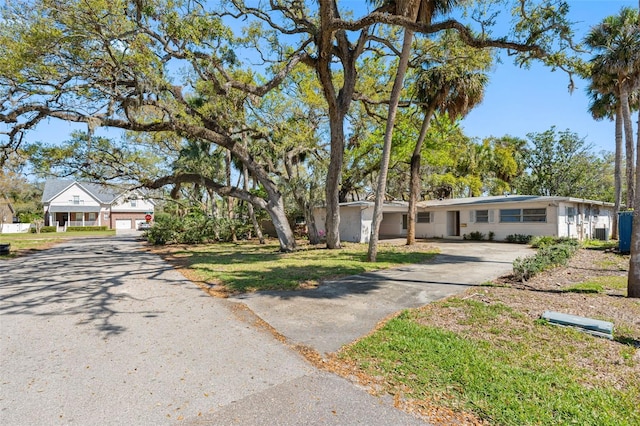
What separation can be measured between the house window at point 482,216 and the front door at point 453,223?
69.4 inches

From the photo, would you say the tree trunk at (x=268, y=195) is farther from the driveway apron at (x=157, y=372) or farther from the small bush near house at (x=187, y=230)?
the driveway apron at (x=157, y=372)

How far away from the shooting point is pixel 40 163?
13805mm

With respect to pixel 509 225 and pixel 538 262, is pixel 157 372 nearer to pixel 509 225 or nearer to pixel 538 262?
pixel 538 262

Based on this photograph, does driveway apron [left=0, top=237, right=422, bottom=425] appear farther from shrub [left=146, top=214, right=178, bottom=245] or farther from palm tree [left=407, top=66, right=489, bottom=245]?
shrub [left=146, top=214, right=178, bottom=245]

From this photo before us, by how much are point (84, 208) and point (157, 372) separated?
1951 inches

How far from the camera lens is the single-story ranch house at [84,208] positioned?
138 ft

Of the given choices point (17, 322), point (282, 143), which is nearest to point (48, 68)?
point (17, 322)

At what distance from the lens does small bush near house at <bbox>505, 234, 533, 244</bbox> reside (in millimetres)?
17906

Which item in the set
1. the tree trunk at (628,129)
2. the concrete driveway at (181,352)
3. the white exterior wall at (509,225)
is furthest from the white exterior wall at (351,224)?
the tree trunk at (628,129)

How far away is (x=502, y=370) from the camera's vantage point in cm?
348

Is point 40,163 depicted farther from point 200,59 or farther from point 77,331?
point 77,331

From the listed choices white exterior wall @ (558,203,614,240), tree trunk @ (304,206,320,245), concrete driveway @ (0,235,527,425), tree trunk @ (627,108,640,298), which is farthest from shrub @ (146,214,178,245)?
white exterior wall @ (558,203,614,240)

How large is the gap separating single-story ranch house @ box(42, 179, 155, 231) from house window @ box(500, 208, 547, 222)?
39.2 metres

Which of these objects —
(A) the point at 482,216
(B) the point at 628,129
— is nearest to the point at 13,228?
(A) the point at 482,216
